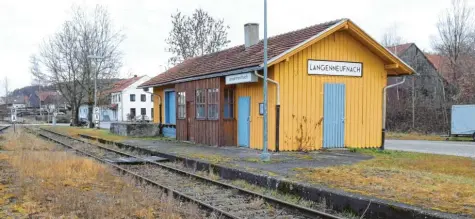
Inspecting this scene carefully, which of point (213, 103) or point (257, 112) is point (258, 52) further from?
point (213, 103)

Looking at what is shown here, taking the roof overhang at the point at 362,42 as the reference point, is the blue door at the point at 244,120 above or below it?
below

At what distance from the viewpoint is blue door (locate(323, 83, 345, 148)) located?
621 inches

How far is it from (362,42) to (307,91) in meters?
2.88

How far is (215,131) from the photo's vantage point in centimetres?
1747

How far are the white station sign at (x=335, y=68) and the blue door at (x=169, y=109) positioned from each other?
11096 mm

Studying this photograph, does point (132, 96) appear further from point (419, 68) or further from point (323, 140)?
point (323, 140)

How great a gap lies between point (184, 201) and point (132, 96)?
67915 mm

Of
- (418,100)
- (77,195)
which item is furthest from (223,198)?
(418,100)

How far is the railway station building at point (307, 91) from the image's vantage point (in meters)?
15.1

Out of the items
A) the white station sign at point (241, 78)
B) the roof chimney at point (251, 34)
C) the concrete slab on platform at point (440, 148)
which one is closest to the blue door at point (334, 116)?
the white station sign at point (241, 78)

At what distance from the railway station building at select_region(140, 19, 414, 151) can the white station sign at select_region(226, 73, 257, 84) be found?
0.03m

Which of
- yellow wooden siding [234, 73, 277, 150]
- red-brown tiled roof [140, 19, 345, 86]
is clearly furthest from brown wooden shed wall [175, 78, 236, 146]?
yellow wooden siding [234, 73, 277, 150]

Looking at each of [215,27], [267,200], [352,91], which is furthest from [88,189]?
[215,27]

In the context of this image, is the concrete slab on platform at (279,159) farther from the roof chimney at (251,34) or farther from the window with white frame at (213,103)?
the roof chimney at (251,34)
